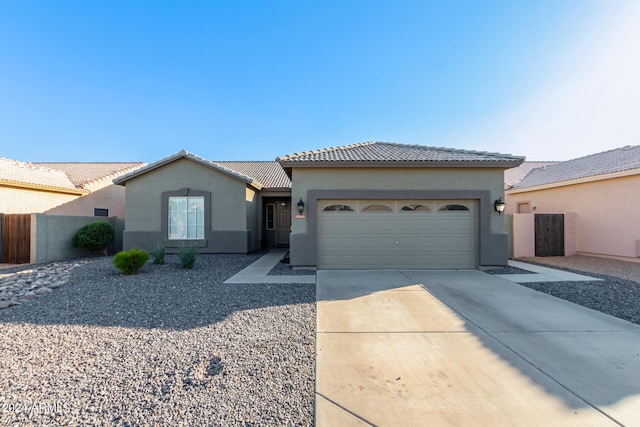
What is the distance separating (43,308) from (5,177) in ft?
37.3

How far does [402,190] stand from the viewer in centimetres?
893

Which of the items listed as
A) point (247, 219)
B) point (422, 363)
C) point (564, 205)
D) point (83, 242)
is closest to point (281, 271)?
point (247, 219)

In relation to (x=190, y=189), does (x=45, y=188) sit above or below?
above

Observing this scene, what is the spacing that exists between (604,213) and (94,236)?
2231 centimetres

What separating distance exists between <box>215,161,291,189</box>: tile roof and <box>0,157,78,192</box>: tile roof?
8.96 metres

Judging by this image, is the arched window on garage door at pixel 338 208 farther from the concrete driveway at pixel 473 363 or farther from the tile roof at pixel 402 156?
the concrete driveway at pixel 473 363

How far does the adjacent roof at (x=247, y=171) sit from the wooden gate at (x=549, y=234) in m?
12.0

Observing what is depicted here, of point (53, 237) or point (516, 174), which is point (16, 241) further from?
point (516, 174)

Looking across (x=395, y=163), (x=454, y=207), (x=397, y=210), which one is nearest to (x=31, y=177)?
(x=395, y=163)

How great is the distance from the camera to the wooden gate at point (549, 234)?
12.1m

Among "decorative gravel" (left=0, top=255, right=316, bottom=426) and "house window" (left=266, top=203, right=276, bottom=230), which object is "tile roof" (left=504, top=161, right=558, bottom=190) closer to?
"house window" (left=266, top=203, right=276, bottom=230)

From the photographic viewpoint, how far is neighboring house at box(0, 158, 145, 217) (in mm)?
12227

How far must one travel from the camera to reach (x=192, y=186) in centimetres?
1241

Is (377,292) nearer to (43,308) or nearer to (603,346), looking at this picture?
(603,346)
